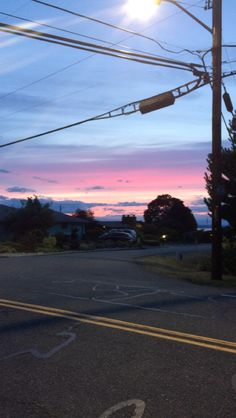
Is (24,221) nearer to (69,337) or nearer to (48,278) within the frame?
(48,278)

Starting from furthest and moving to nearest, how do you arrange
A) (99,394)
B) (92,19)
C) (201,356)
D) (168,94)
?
(168,94)
(92,19)
(201,356)
(99,394)

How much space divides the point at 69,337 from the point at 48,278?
845 cm

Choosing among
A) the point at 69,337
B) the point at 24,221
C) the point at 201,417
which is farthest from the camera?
the point at 24,221

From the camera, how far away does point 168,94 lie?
1761cm

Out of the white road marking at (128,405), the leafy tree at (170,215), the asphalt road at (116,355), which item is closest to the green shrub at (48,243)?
the asphalt road at (116,355)

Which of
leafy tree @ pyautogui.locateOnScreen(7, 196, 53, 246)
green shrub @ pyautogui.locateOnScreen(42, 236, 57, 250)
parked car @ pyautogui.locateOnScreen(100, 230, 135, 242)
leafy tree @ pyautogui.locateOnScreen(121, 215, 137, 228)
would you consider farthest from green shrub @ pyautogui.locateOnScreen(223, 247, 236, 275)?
leafy tree @ pyautogui.locateOnScreen(121, 215, 137, 228)

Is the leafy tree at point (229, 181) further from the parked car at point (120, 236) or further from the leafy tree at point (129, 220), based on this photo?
the leafy tree at point (129, 220)

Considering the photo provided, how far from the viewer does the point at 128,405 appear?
5.10 meters

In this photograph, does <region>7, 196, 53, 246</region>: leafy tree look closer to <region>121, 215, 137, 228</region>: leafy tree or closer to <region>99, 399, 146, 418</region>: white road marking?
<region>121, 215, 137, 228</region>: leafy tree

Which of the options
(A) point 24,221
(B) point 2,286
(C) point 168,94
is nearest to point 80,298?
(B) point 2,286

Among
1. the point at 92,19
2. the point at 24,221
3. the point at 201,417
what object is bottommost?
the point at 201,417

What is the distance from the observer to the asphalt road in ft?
16.9

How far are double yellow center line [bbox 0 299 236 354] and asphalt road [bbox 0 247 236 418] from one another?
0.01 meters

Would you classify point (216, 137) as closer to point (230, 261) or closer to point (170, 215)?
point (230, 261)
